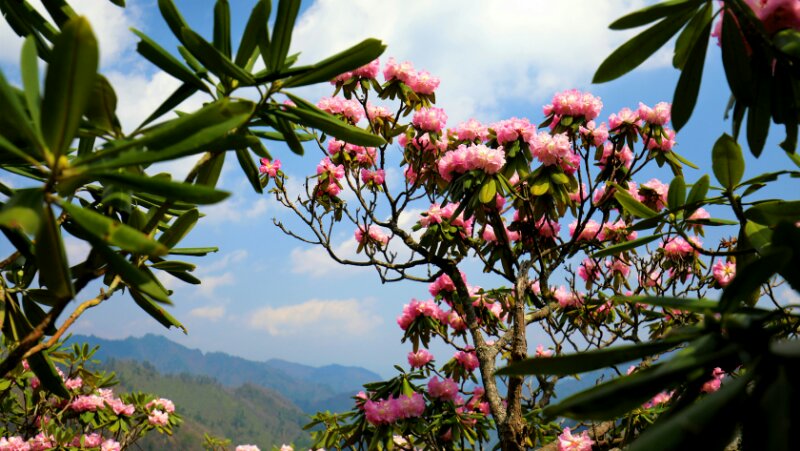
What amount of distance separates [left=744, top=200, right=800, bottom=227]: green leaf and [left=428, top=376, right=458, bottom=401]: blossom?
9.23 feet

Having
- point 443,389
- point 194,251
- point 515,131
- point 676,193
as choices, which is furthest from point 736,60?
point 443,389

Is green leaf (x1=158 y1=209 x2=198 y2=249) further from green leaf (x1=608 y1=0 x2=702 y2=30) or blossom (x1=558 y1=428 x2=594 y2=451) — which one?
blossom (x1=558 y1=428 x2=594 y2=451)

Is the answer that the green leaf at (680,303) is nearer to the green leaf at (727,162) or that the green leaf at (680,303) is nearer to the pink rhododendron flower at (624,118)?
the green leaf at (727,162)

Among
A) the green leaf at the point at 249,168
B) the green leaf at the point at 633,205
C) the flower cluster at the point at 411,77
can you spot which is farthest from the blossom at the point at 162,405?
the green leaf at the point at 633,205

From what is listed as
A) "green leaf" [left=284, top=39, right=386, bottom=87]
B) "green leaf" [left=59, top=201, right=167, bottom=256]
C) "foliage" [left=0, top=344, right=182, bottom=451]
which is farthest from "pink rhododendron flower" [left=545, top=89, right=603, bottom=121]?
Answer: "foliage" [left=0, top=344, right=182, bottom=451]

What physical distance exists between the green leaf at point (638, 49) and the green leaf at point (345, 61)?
40cm

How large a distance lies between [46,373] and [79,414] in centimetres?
438

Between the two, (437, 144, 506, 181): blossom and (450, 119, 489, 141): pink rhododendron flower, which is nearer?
(437, 144, 506, 181): blossom

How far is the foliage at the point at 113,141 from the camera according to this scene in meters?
0.56

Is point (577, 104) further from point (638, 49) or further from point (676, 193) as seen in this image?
point (638, 49)

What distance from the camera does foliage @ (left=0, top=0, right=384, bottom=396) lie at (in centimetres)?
56

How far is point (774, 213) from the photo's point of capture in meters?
1.02

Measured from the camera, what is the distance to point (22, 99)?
721mm

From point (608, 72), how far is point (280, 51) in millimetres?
577
